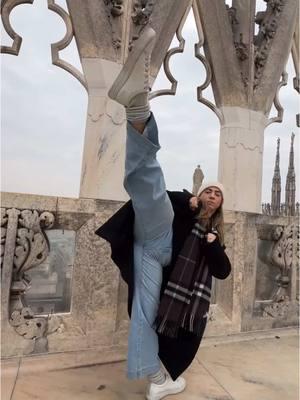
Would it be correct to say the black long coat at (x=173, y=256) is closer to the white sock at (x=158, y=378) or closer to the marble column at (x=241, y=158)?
the white sock at (x=158, y=378)

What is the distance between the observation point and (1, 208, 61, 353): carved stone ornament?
167 centimetres

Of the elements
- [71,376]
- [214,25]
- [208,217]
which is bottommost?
[71,376]

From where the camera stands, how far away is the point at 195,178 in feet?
20.1

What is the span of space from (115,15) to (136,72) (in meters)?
1.54

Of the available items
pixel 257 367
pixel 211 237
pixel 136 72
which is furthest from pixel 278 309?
pixel 136 72

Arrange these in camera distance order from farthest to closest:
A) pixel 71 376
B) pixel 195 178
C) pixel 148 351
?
pixel 195 178, pixel 71 376, pixel 148 351

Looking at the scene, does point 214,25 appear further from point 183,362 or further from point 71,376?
point 71,376

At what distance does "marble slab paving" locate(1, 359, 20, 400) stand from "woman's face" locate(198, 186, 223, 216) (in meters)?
1.15

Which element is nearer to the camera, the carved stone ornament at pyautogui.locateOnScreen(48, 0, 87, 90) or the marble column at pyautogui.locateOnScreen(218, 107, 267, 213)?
the carved stone ornament at pyautogui.locateOnScreen(48, 0, 87, 90)

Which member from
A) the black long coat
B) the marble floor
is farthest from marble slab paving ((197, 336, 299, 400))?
the black long coat

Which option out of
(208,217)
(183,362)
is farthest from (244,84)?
(183,362)

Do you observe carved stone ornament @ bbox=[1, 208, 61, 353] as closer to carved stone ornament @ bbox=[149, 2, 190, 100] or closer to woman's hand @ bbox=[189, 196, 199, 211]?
woman's hand @ bbox=[189, 196, 199, 211]

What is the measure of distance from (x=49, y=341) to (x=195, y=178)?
15.5 ft

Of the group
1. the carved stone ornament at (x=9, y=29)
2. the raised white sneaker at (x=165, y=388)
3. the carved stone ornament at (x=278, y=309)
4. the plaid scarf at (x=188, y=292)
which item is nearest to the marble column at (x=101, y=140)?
the carved stone ornament at (x=9, y=29)
